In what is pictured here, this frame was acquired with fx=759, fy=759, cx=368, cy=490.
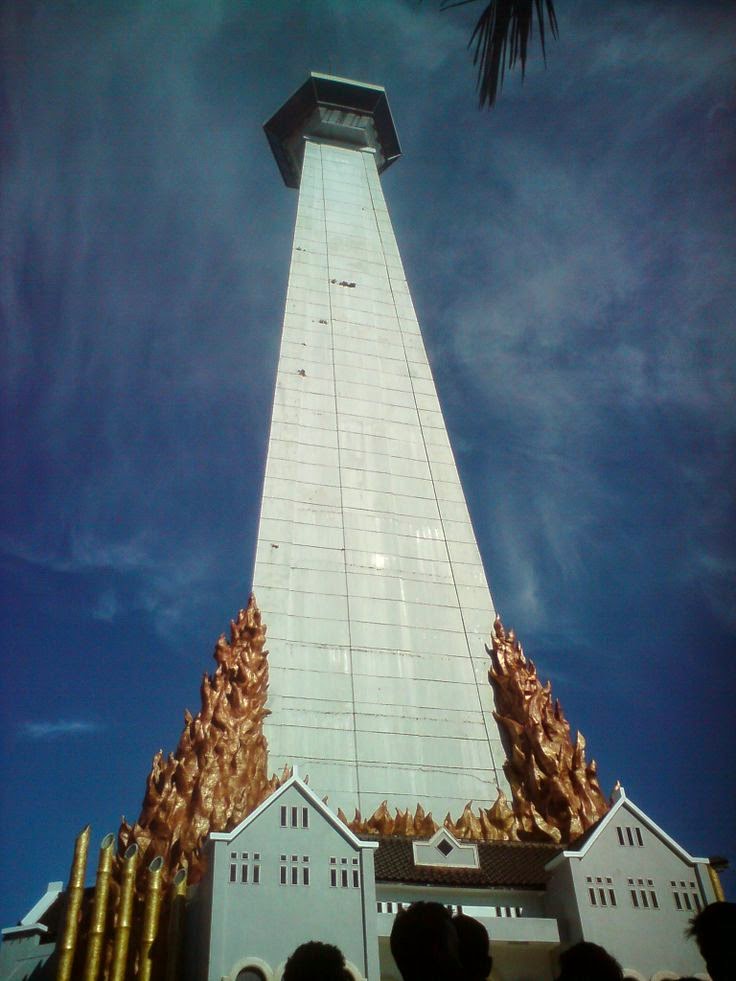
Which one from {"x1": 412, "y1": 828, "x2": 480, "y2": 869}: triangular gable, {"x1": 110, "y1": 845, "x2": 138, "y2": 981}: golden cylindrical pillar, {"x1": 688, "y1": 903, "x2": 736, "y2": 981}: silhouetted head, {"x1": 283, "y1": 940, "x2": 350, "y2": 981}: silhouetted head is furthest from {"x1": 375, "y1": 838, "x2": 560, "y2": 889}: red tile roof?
{"x1": 688, "y1": 903, "x2": 736, "y2": 981}: silhouetted head

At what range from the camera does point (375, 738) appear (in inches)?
523

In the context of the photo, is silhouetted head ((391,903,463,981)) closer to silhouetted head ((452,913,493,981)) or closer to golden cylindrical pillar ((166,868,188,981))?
silhouetted head ((452,913,493,981))

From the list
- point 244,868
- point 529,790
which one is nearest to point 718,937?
point 244,868

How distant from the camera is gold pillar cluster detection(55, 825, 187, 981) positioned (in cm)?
848

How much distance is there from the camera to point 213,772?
11.5 m

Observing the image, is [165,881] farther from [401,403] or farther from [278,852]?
[401,403]

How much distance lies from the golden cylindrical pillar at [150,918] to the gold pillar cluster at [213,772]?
1010 millimetres

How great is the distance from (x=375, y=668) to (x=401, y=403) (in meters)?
7.48

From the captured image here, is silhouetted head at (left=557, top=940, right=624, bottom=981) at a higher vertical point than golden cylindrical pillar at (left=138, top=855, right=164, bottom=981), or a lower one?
lower

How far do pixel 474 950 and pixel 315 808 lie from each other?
7281 millimetres

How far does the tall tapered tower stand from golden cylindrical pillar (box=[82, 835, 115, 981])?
3731mm

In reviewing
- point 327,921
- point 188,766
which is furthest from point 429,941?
point 188,766

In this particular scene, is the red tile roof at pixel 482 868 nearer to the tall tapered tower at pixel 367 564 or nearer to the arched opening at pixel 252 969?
the tall tapered tower at pixel 367 564

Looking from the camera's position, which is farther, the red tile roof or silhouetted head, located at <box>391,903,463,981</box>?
the red tile roof
